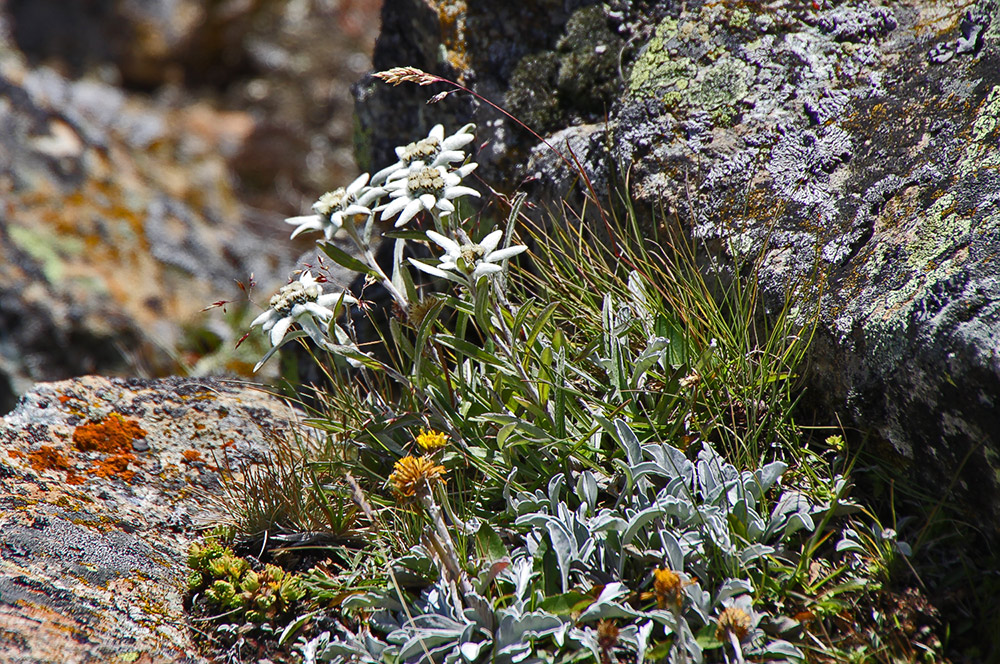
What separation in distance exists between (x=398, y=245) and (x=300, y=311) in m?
0.48

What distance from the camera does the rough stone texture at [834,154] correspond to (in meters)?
2.18

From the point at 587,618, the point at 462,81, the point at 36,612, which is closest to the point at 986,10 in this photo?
the point at 462,81

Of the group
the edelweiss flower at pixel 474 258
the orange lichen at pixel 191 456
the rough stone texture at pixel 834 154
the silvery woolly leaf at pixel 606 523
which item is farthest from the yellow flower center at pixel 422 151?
the orange lichen at pixel 191 456

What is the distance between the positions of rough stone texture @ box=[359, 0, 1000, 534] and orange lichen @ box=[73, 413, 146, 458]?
2.10 meters

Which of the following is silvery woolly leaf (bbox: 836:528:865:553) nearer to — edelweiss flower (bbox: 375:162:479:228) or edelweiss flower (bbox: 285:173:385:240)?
edelweiss flower (bbox: 375:162:479:228)

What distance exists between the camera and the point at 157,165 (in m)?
8.01

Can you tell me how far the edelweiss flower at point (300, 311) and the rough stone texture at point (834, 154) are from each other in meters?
1.48

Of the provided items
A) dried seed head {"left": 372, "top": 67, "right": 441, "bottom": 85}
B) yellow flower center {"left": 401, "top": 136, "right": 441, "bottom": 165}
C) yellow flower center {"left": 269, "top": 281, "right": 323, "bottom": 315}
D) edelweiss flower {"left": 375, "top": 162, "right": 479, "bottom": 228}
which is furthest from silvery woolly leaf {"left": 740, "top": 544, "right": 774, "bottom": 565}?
dried seed head {"left": 372, "top": 67, "right": 441, "bottom": 85}

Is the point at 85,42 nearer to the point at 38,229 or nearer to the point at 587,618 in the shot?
the point at 38,229

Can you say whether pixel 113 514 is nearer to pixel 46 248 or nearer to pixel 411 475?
pixel 411 475

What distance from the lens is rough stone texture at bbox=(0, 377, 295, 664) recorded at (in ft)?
7.12

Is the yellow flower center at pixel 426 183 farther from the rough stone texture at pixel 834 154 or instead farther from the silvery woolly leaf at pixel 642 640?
the silvery woolly leaf at pixel 642 640

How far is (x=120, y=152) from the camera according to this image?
23.5 ft

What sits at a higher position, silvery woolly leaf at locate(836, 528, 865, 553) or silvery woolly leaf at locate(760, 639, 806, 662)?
silvery woolly leaf at locate(836, 528, 865, 553)
